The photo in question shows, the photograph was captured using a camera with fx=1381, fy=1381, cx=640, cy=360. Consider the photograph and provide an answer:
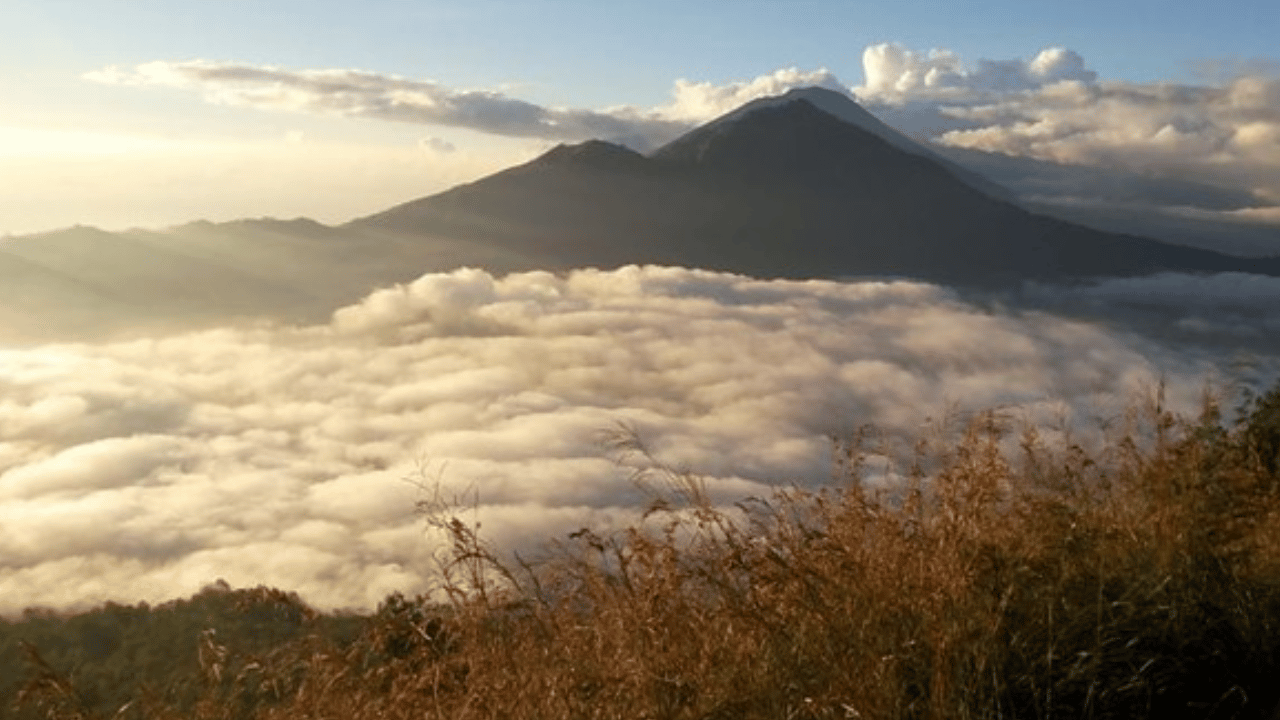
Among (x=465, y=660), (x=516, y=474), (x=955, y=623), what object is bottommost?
(x=516, y=474)

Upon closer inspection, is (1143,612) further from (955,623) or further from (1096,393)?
(1096,393)

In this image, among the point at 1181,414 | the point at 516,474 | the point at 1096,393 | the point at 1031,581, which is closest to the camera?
the point at 1031,581

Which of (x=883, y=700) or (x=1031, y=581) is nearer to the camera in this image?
(x=883, y=700)

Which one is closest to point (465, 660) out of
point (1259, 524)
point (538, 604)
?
point (538, 604)

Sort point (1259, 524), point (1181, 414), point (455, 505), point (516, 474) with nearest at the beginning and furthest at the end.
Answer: point (455, 505) < point (1259, 524) < point (1181, 414) < point (516, 474)

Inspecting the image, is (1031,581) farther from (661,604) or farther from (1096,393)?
(1096,393)

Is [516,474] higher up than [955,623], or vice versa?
[955,623]
